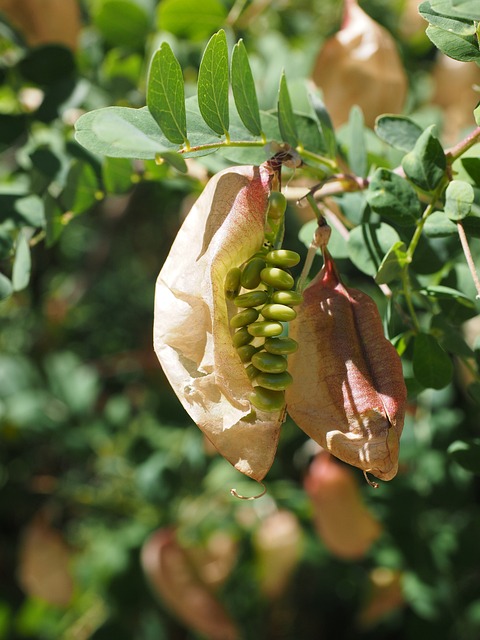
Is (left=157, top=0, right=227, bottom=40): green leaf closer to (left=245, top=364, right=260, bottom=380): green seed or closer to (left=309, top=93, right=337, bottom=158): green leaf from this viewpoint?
(left=309, top=93, right=337, bottom=158): green leaf

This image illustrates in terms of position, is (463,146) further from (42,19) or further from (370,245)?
(42,19)

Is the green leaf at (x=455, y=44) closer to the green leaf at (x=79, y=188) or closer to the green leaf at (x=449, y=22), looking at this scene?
the green leaf at (x=449, y=22)

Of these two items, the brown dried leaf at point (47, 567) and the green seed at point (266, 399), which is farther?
the brown dried leaf at point (47, 567)

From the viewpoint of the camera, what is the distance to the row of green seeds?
0.47 metres

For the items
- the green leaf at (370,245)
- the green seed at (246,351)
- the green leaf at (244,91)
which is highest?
the green leaf at (244,91)

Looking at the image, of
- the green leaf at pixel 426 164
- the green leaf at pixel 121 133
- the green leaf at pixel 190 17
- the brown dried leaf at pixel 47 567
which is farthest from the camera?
the brown dried leaf at pixel 47 567

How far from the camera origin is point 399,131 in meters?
0.64

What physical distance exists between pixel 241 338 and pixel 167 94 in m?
0.17

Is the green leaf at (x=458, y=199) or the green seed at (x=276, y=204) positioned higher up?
the green seed at (x=276, y=204)

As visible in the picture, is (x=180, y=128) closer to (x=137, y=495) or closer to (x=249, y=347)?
(x=249, y=347)

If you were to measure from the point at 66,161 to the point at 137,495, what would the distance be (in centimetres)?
84

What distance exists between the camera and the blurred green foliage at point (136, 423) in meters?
0.83

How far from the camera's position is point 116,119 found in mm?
458

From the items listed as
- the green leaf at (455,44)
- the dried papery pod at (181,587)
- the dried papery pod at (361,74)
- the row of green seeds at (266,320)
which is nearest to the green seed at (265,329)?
the row of green seeds at (266,320)
